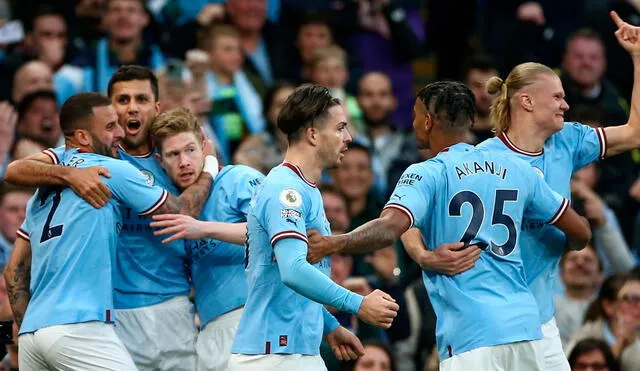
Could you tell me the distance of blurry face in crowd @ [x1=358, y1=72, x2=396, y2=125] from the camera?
43.8ft

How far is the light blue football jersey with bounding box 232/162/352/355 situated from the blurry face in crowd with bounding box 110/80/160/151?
68.4 inches

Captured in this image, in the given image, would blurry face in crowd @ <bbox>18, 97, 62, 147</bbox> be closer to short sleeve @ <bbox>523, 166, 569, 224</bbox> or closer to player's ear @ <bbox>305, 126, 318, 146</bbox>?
player's ear @ <bbox>305, 126, 318, 146</bbox>

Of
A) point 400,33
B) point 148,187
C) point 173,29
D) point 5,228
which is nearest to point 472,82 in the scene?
point 400,33

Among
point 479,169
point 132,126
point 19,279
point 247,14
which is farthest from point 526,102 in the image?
point 247,14

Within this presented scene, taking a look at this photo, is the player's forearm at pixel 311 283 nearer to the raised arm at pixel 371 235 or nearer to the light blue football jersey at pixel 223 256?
the raised arm at pixel 371 235


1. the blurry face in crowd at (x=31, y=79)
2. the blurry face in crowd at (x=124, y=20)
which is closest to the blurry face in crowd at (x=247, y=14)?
the blurry face in crowd at (x=124, y=20)

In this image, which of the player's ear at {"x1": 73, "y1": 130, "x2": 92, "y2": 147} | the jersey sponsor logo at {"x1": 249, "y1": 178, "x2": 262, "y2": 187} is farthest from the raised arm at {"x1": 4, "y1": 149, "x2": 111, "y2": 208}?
the jersey sponsor logo at {"x1": 249, "y1": 178, "x2": 262, "y2": 187}

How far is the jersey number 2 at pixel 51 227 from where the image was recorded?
25.0 feet

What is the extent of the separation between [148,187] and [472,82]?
6.16 m

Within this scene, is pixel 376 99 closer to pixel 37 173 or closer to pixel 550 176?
pixel 550 176

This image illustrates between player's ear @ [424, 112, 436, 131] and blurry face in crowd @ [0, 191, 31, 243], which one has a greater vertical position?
player's ear @ [424, 112, 436, 131]

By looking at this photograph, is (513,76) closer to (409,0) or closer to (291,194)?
(291,194)

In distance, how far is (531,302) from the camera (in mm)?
7328

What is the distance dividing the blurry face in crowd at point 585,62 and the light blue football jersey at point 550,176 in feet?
18.2
